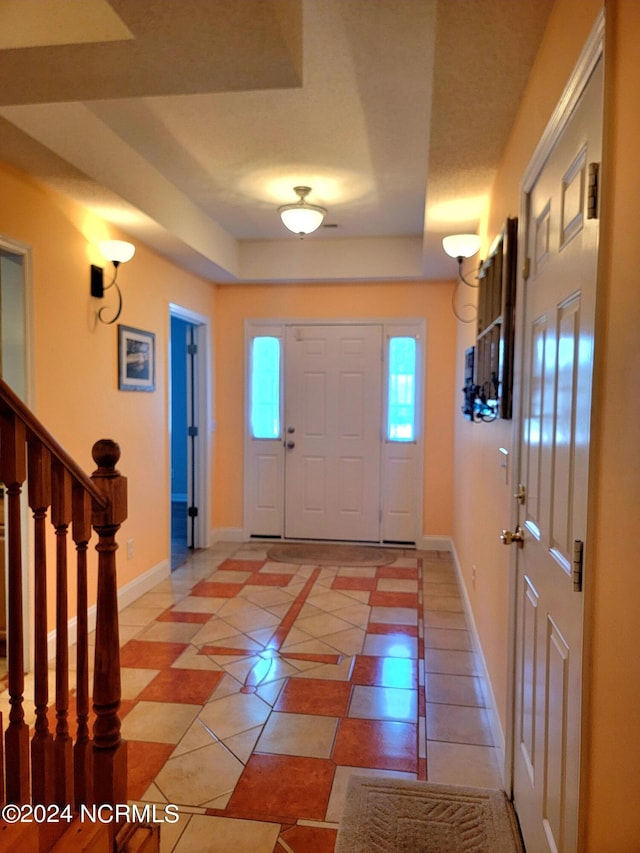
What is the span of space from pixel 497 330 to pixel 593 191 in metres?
Result: 1.29

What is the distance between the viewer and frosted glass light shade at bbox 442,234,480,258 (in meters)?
3.30

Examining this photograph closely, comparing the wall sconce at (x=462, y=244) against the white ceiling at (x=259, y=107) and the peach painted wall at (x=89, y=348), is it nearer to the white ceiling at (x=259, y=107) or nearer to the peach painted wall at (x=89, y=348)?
the white ceiling at (x=259, y=107)

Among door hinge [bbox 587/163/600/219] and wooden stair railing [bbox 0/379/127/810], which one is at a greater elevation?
door hinge [bbox 587/163/600/219]

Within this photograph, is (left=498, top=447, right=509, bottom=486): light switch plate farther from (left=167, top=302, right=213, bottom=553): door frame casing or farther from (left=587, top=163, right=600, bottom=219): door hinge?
(left=167, top=302, right=213, bottom=553): door frame casing

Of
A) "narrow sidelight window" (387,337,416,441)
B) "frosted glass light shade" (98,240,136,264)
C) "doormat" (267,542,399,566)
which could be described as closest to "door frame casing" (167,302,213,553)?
"doormat" (267,542,399,566)

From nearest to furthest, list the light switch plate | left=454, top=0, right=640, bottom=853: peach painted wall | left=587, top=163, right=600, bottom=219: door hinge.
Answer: left=454, top=0, right=640, bottom=853: peach painted wall → left=587, top=163, right=600, bottom=219: door hinge → the light switch plate

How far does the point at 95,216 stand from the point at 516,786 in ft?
11.4

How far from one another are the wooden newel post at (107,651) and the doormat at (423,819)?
0.73 metres

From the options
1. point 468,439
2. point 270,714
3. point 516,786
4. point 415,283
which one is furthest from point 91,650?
point 415,283

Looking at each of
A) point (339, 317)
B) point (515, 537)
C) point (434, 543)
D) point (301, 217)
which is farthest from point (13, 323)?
point (434, 543)

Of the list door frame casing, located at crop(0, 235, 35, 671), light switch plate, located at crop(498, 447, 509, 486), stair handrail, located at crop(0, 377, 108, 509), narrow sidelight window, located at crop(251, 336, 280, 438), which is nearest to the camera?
stair handrail, located at crop(0, 377, 108, 509)

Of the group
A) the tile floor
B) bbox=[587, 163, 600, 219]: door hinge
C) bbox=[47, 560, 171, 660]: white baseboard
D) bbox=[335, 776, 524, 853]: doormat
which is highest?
bbox=[587, 163, 600, 219]: door hinge

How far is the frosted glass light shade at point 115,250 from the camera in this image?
11.0 ft

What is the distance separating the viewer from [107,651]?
1714 mm
